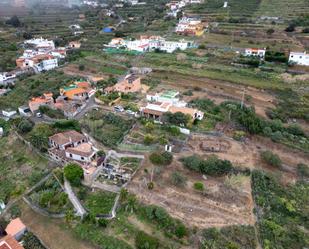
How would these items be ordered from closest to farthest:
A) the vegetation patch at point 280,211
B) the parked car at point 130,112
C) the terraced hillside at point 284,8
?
the vegetation patch at point 280,211, the parked car at point 130,112, the terraced hillside at point 284,8

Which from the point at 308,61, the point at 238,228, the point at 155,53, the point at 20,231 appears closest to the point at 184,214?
the point at 238,228

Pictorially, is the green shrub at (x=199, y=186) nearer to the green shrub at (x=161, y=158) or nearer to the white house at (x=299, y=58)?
Result: the green shrub at (x=161, y=158)

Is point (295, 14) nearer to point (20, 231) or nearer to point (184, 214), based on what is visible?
point (184, 214)

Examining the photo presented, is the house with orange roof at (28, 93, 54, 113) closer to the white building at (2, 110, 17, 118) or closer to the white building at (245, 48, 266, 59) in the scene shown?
the white building at (2, 110, 17, 118)

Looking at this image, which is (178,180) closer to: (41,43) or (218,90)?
(218,90)

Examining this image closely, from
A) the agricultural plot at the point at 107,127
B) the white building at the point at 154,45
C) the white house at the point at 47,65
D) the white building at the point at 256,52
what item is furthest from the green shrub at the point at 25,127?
the white building at the point at 256,52
